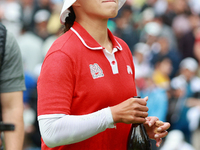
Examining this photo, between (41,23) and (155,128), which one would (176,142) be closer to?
(155,128)

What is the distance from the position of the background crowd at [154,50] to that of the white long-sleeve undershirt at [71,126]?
446cm

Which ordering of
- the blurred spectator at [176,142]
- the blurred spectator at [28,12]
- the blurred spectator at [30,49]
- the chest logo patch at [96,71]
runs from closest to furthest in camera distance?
the chest logo patch at [96,71], the blurred spectator at [176,142], the blurred spectator at [30,49], the blurred spectator at [28,12]

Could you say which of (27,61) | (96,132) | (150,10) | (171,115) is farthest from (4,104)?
(150,10)

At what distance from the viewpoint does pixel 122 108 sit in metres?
1.85

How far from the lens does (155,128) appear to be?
226 centimetres

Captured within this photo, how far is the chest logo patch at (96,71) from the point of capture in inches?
77.8

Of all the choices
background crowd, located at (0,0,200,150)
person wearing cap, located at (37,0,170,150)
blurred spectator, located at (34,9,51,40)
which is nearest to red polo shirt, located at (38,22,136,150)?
person wearing cap, located at (37,0,170,150)

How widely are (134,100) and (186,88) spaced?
476 centimetres

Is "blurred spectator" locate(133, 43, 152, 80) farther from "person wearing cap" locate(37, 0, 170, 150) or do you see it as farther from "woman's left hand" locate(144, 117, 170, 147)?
"person wearing cap" locate(37, 0, 170, 150)

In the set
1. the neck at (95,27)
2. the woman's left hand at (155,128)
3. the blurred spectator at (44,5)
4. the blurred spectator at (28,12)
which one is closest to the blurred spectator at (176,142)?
the woman's left hand at (155,128)

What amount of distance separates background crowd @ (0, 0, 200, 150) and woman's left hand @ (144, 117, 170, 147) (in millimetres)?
3922

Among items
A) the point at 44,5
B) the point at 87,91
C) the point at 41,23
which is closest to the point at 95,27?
the point at 87,91

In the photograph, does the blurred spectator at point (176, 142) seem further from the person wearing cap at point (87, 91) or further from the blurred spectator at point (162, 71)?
the person wearing cap at point (87, 91)

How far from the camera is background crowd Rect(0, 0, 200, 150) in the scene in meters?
6.27
